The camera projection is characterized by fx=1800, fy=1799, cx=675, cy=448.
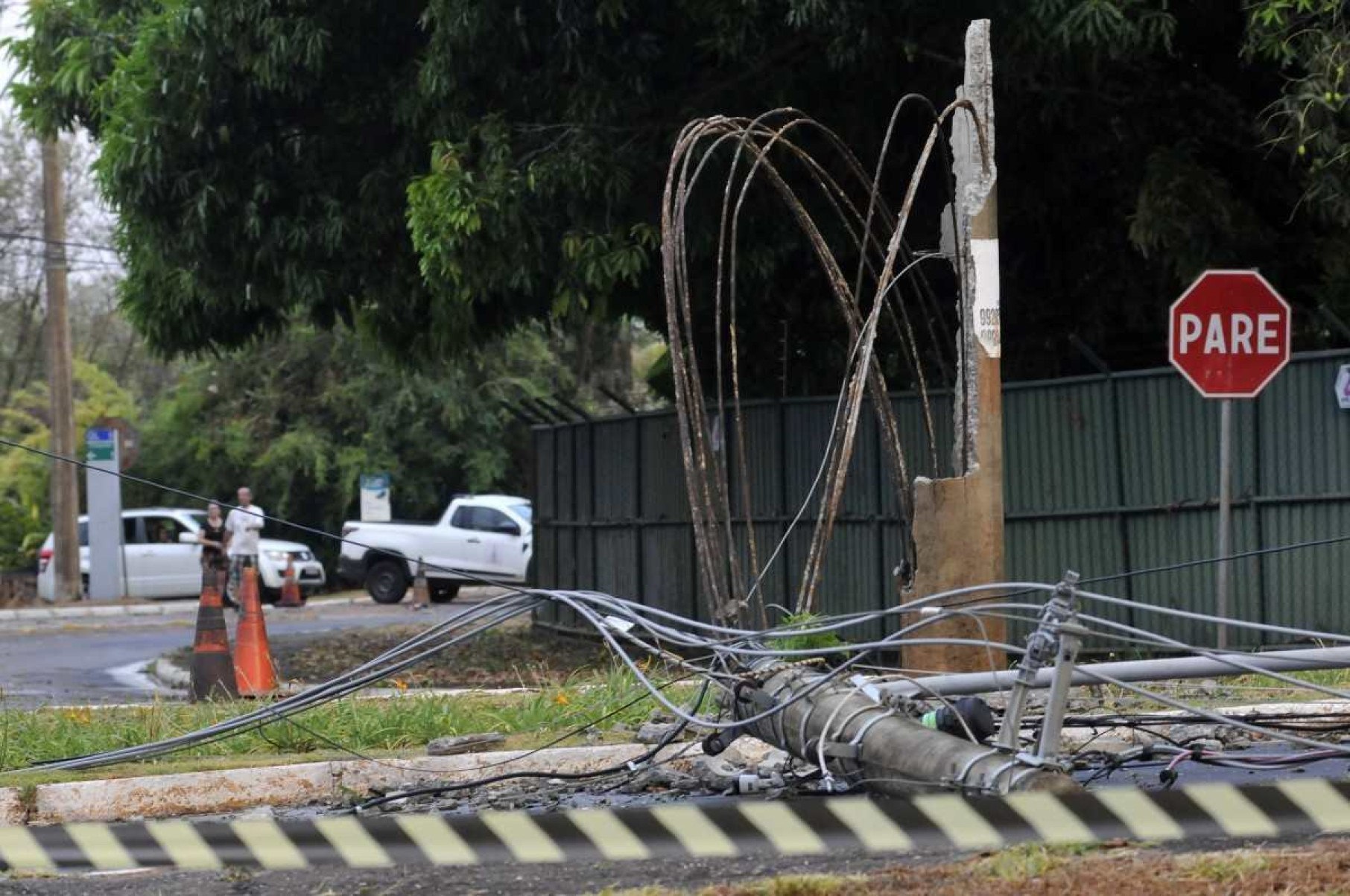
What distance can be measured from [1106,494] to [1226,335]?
264 cm

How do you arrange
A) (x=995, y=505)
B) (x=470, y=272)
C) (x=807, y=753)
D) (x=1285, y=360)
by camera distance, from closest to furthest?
(x=807, y=753)
(x=995, y=505)
(x=1285, y=360)
(x=470, y=272)

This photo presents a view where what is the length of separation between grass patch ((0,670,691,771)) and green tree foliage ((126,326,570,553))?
2697 cm

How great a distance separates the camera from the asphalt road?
14.2m

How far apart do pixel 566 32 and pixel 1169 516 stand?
576 centimetres

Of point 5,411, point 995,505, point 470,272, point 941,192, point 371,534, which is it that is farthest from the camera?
point 5,411

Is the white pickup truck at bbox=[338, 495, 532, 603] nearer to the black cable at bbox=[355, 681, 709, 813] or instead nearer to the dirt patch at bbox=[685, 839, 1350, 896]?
the black cable at bbox=[355, 681, 709, 813]

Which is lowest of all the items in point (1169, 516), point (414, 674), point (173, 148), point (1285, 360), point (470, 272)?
point (414, 674)

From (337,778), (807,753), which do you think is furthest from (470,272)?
(807,753)

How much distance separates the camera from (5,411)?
135ft

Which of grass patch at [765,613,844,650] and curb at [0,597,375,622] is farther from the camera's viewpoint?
curb at [0,597,375,622]

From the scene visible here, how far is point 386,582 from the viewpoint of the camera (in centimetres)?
2877

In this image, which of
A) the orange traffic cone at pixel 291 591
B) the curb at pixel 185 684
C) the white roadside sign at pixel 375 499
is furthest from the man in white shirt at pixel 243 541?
the white roadside sign at pixel 375 499

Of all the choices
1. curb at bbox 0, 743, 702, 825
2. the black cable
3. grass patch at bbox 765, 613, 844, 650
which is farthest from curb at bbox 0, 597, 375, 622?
the black cable

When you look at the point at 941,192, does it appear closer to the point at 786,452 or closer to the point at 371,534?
the point at 786,452
